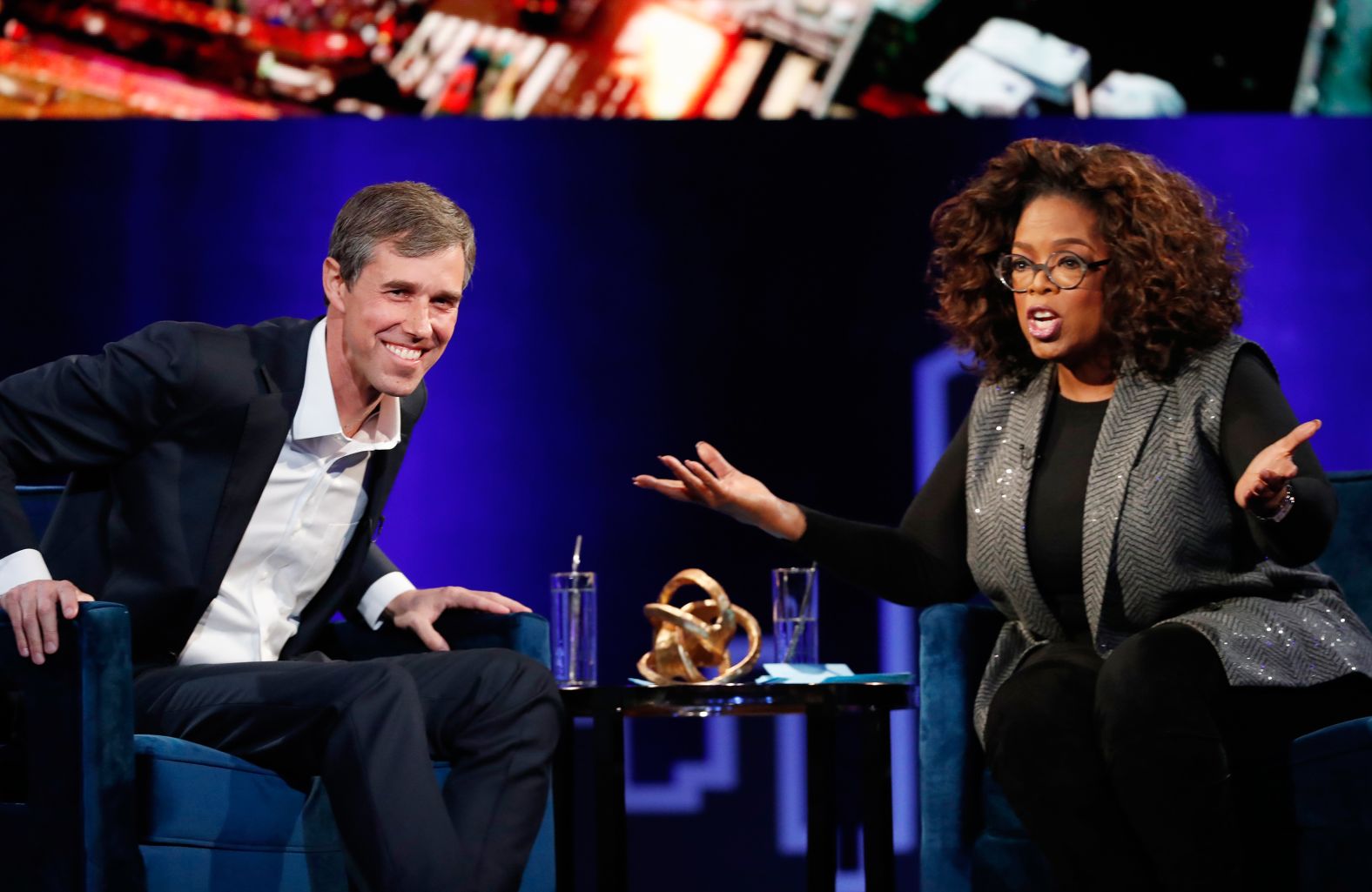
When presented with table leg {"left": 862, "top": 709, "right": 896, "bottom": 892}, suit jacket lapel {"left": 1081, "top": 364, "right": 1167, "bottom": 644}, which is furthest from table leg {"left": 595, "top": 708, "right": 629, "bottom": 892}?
suit jacket lapel {"left": 1081, "top": 364, "right": 1167, "bottom": 644}

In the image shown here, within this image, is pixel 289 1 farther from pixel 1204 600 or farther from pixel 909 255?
pixel 1204 600

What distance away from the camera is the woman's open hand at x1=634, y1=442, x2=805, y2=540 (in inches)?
95.0

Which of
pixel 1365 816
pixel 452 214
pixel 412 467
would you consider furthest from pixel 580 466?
pixel 1365 816

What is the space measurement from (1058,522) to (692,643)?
2.32ft

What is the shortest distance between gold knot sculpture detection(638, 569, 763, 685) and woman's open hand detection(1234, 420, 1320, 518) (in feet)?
3.13

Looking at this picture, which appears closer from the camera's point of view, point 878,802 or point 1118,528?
point 1118,528

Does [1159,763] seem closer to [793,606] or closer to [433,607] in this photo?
[793,606]

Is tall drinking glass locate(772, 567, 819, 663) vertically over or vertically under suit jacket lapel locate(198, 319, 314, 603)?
under

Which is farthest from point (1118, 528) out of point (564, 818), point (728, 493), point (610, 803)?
point (564, 818)

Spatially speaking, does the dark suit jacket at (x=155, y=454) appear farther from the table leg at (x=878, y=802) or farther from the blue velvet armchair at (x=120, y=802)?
the table leg at (x=878, y=802)

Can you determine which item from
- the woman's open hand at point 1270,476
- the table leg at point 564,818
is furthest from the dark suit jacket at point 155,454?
the woman's open hand at point 1270,476

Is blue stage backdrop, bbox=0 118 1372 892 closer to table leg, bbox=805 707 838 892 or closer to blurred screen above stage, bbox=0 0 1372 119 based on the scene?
blurred screen above stage, bbox=0 0 1372 119

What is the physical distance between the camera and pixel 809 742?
2.60 metres

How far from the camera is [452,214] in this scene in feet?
7.79
